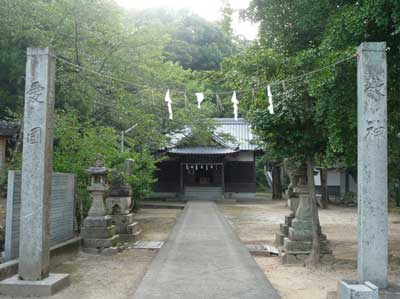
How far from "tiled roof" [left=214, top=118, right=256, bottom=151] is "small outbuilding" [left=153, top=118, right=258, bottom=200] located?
0.07 meters

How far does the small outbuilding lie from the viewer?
28.4 meters

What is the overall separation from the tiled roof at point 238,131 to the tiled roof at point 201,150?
122 cm

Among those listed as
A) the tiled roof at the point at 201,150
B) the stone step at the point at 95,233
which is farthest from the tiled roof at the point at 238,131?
the stone step at the point at 95,233

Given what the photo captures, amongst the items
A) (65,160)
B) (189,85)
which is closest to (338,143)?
(65,160)

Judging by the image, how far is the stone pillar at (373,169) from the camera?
5.72 m

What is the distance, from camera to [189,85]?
71.7 feet

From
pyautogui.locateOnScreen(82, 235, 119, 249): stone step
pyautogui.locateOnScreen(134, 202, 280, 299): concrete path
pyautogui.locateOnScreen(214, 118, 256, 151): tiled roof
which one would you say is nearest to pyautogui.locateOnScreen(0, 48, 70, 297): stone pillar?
pyautogui.locateOnScreen(134, 202, 280, 299): concrete path

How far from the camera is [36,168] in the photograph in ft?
20.5

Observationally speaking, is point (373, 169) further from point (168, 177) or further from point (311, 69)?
point (168, 177)

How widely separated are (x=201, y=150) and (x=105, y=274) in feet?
68.0

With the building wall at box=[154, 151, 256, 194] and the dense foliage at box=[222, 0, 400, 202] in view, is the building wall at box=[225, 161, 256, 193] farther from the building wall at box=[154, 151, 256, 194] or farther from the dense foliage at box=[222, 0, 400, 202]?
the dense foliage at box=[222, 0, 400, 202]

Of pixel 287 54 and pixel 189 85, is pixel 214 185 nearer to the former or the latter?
pixel 189 85

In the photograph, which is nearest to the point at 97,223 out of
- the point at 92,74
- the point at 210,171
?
the point at 92,74

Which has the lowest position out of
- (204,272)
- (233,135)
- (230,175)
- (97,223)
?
(204,272)
